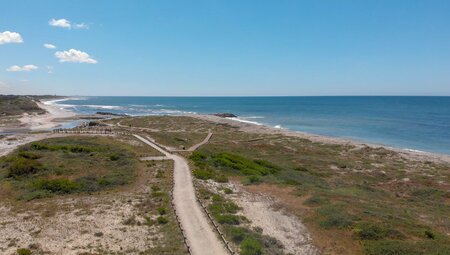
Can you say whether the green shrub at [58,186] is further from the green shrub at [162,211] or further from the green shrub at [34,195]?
the green shrub at [162,211]

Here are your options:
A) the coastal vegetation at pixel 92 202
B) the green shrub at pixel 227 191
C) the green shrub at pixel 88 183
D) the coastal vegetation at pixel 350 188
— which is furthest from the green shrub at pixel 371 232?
the green shrub at pixel 88 183

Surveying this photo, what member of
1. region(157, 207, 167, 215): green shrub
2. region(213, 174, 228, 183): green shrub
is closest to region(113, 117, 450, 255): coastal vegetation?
region(213, 174, 228, 183): green shrub

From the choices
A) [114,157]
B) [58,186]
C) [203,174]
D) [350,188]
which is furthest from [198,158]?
[350,188]

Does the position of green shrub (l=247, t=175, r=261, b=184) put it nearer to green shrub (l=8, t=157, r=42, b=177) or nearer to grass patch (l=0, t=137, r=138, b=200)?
grass patch (l=0, t=137, r=138, b=200)

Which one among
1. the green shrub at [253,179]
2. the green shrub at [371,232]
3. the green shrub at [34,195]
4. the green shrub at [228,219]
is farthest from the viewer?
the green shrub at [253,179]

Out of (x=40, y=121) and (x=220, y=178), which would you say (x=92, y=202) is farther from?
(x=40, y=121)
